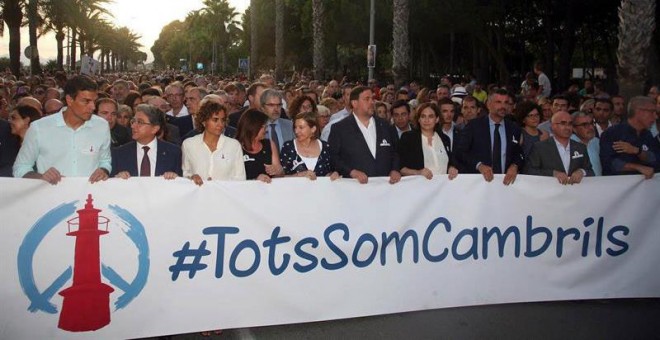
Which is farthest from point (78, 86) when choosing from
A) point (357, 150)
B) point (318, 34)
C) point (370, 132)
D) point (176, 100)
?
point (318, 34)

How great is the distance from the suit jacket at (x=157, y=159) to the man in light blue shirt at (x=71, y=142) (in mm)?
247

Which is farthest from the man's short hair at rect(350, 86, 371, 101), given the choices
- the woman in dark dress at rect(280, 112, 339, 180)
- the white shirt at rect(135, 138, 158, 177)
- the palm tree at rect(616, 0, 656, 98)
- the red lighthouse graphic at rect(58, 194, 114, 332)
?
the palm tree at rect(616, 0, 656, 98)

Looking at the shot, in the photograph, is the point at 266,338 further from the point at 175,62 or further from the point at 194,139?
the point at 175,62

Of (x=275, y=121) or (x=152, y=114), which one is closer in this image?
(x=152, y=114)

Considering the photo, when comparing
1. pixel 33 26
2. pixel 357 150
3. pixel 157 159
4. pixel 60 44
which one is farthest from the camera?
pixel 60 44

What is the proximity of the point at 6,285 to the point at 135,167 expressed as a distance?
1.34m

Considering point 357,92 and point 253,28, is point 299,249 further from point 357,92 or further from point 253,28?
point 253,28

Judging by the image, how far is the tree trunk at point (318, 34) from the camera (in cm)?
2864

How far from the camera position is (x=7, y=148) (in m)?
6.64

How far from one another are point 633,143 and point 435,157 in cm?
193

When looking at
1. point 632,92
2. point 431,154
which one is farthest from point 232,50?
point 431,154

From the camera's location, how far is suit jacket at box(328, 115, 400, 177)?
21.3 ft

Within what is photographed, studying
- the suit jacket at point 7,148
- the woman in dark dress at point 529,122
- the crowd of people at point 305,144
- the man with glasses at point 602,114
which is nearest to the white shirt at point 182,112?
the crowd of people at point 305,144

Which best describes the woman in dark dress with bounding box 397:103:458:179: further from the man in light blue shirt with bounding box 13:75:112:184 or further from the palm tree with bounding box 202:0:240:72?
the palm tree with bounding box 202:0:240:72
